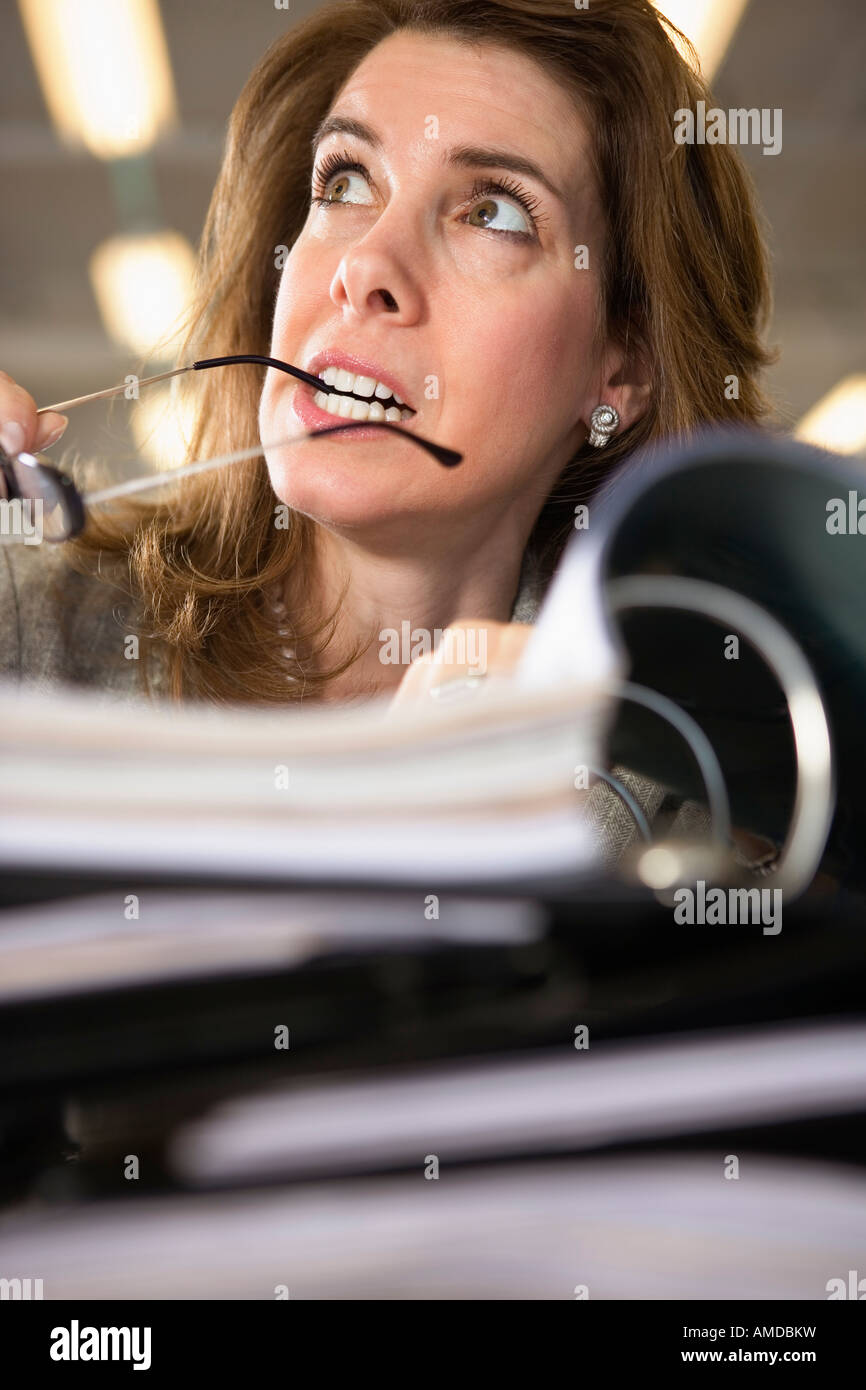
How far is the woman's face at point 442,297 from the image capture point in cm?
42

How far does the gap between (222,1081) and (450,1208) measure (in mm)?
68

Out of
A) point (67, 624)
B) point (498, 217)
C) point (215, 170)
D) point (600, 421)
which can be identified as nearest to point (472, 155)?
point (498, 217)

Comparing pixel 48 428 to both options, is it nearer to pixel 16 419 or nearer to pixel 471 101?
pixel 16 419

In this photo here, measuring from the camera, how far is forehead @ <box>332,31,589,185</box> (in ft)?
1.50

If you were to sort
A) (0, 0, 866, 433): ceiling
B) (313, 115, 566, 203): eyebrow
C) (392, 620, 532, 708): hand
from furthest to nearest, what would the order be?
(0, 0, 866, 433): ceiling, (313, 115, 566, 203): eyebrow, (392, 620, 532, 708): hand

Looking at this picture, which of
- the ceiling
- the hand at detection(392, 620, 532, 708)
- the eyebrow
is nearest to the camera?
the hand at detection(392, 620, 532, 708)

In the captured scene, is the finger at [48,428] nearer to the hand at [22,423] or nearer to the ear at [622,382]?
the hand at [22,423]

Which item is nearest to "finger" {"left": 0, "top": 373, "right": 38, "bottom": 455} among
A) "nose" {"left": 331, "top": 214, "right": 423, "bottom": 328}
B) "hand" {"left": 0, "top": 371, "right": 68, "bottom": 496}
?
"hand" {"left": 0, "top": 371, "right": 68, "bottom": 496}

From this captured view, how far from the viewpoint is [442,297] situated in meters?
0.44

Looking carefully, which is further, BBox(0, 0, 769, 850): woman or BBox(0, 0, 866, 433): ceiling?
BBox(0, 0, 866, 433): ceiling

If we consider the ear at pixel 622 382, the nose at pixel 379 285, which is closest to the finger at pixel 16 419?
the nose at pixel 379 285

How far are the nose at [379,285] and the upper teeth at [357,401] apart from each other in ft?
0.08

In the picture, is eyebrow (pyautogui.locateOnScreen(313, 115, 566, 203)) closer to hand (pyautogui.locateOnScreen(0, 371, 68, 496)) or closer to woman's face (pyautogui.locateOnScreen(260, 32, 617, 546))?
woman's face (pyautogui.locateOnScreen(260, 32, 617, 546))
